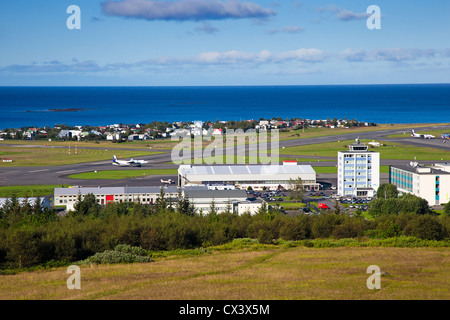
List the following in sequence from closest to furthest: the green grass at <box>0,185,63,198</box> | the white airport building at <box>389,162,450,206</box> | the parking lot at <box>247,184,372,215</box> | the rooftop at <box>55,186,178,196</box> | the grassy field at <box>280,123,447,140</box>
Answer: the parking lot at <box>247,184,372,215</box> < the white airport building at <box>389,162,450,206</box> < the rooftop at <box>55,186,178,196</box> < the green grass at <box>0,185,63,198</box> < the grassy field at <box>280,123,447,140</box>

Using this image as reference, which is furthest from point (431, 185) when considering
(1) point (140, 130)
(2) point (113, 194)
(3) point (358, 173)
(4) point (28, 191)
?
(1) point (140, 130)

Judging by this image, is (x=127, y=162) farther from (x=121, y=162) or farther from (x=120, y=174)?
(x=120, y=174)

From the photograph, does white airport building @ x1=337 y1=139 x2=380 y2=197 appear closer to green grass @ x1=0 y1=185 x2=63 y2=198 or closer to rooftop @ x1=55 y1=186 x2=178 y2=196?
rooftop @ x1=55 y1=186 x2=178 y2=196

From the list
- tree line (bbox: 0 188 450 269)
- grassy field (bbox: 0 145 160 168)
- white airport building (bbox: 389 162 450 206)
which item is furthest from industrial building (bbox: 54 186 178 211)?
grassy field (bbox: 0 145 160 168)

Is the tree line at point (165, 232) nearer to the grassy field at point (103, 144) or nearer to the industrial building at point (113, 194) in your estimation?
the industrial building at point (113, 194)

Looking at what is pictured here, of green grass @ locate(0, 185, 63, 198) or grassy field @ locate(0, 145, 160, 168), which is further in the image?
grassy field @ locate(0, 145, 160, 168)
